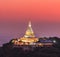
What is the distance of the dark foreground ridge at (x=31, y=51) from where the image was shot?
76062mm

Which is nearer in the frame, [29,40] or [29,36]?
[29,40]

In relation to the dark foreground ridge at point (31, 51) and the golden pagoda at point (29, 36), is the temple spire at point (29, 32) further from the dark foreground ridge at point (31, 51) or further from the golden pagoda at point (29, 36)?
the dark foreground ridge at point (31, 51)

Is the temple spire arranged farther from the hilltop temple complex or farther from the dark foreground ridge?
the dark foreground ridge

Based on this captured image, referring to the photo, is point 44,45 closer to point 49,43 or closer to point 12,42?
point 49,43

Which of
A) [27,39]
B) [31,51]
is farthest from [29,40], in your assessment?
[31,51]

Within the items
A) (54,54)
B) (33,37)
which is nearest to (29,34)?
(33,37)

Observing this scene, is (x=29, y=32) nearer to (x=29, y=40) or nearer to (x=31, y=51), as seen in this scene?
(x=29, y=40)

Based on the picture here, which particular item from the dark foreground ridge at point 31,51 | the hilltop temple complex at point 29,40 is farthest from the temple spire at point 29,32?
the dark foreground ridge at point 31,51

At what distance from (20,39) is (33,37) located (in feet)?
11.3

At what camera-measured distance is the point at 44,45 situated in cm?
9069

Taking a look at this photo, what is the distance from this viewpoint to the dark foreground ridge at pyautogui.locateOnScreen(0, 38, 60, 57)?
76.1 meters

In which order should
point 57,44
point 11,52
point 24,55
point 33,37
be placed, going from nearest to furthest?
point 24,55, point 11,52, point 57,44, point 33,37

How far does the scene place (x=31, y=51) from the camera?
84.0 meters

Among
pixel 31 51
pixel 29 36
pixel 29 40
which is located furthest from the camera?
pixel 29 36
